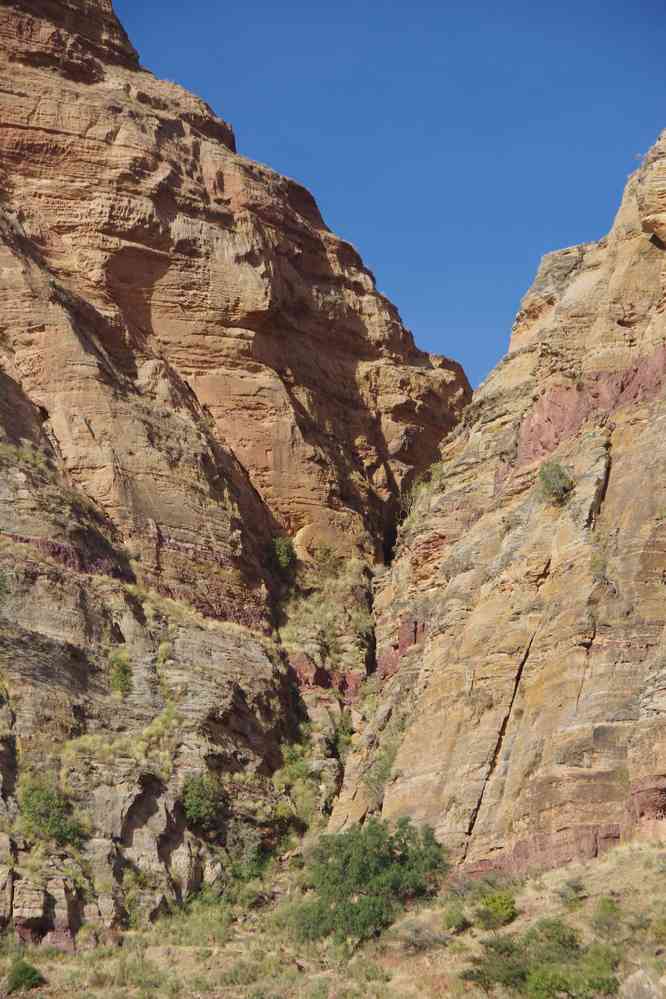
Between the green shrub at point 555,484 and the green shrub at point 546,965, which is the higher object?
the green shrub at point 555,484

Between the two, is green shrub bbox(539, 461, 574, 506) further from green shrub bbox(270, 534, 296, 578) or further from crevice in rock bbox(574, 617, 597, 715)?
green shrub bbox(270, 534, 296, 578)

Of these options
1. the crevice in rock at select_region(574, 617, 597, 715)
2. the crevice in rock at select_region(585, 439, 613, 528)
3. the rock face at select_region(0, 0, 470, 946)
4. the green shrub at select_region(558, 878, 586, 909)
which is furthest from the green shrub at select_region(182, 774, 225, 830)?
the crevice in rock at select_region(585, 439, 613, 528)

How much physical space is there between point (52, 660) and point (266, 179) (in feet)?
84.7

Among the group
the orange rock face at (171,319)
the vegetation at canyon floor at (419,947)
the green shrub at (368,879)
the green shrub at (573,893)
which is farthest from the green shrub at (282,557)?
the green shrub at (573,893)

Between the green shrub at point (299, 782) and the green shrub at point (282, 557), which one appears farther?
the green shrub at point (282, 557)

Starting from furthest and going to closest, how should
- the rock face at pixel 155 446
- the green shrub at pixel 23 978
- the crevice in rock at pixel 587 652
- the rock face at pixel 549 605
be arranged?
1. the rock face at pixel 155 446
2. the crevice in rock at pixel 587 652
3. the rock face at pixel 549 605
4. the green shrub at pixel 23 978

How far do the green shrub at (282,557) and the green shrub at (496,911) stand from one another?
20764 mm

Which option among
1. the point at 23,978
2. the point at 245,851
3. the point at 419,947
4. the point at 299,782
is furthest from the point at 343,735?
the point at 23,978

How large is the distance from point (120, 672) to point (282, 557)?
10.7 m

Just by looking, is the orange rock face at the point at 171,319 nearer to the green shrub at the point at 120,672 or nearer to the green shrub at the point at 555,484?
the green shrub at the point at 120,672

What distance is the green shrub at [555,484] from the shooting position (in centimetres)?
4450

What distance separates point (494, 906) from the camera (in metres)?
36.3

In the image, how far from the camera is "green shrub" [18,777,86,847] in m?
41.2

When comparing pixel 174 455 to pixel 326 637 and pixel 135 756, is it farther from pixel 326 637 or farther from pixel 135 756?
pixel 135 756
